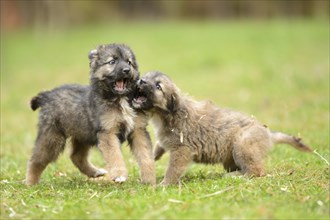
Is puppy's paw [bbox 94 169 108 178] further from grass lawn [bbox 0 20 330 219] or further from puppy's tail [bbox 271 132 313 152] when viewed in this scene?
puppy's tail [bbox 271 132 313 152]

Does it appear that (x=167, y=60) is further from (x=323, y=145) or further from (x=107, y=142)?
(x=107, y=142)

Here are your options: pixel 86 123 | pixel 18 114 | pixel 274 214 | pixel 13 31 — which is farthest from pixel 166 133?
pixel 13 31

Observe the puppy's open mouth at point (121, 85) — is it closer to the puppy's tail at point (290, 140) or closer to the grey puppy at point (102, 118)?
the grey puppy at point (102, 118)

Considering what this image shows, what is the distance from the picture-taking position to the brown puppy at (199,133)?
783 centimetres

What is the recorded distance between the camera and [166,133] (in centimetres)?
807

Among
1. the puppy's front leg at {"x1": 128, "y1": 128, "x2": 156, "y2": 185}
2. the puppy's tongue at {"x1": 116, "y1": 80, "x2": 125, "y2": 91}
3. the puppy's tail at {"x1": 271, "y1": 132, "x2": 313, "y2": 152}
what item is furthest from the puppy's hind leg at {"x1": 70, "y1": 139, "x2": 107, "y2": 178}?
the puppy's tail at {"x1": 271, "y1": 132, "x2": 313, "y2": 152}

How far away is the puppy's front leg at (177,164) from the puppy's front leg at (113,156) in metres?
0.56

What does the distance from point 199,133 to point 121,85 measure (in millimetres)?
1153

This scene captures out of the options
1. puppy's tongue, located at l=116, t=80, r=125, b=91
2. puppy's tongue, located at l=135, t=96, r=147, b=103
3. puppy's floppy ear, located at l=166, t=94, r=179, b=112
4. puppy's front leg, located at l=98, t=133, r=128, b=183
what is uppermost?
puppy's tongue, located at l=116, t=80, r=125, b=91

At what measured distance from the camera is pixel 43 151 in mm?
8289

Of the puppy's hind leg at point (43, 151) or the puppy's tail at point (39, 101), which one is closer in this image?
the puppy's hind leg at point (43, 151)

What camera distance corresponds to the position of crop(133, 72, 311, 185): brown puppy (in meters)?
7.83

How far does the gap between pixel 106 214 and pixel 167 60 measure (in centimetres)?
1852

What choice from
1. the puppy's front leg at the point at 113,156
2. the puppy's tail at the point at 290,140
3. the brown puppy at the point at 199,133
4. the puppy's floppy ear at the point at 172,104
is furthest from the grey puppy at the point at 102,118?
the puppy's tail at the point at 290,140
